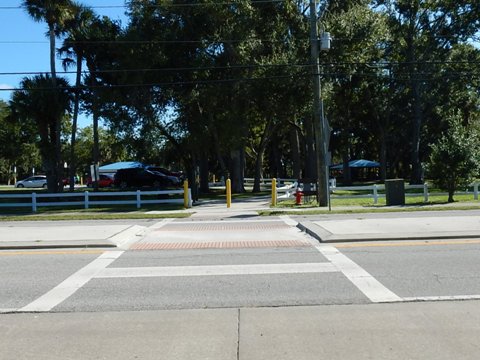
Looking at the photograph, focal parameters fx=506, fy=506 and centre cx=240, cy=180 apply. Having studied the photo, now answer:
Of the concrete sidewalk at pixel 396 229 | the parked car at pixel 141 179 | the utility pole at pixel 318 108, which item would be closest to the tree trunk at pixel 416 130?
the parked car at pixel 141 179

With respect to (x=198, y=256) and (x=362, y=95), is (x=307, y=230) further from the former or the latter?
(x=362, y=95)

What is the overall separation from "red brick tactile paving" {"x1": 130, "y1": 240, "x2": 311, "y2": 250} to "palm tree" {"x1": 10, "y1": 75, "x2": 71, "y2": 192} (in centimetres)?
2038

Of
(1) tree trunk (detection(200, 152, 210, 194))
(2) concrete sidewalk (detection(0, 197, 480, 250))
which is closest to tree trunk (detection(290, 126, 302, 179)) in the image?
(1) tree trunk (detection(200, 152, 210, 194))

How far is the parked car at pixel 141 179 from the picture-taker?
39.7 metres

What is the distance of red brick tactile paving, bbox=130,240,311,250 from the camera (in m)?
10.7

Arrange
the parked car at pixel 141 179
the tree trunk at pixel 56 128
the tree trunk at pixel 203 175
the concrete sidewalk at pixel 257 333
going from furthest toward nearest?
the parked car at pixel 141 179 < the tree trunk at pixel 203 175 < the tree trunk at pixel 56 128 < the concrete sidewalk at pixel 257 333

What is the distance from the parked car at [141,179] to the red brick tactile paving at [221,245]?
2831 centimetres

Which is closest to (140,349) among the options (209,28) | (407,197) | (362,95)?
(407,197)

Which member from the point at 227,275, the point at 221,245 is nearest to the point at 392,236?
the point at 221,245

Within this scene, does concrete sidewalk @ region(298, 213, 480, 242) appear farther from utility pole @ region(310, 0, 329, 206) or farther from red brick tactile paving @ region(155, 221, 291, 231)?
utility pole @ region(310, 0, 329, 206)

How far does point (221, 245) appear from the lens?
10914 mm

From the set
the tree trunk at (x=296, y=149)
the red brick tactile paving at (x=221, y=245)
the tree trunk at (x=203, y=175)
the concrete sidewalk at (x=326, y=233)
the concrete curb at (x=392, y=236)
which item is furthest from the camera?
the tree trunk at (x=296, y=149)

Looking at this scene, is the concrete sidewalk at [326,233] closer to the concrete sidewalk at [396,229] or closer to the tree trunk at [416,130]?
the concrete sidewalk at [396,229]

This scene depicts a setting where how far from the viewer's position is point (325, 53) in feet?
91.2
